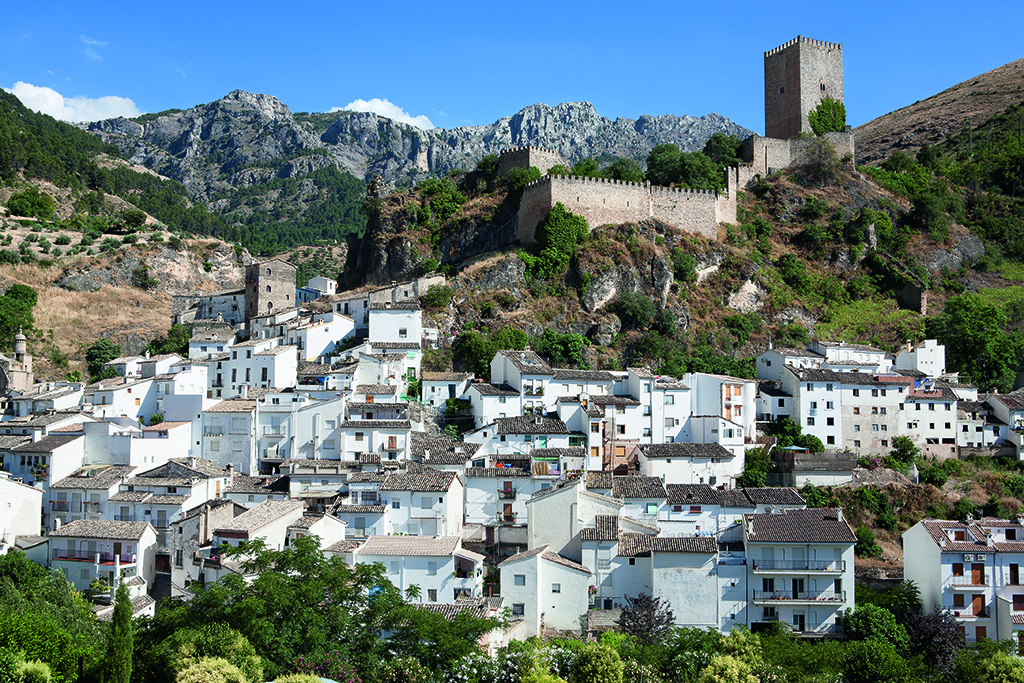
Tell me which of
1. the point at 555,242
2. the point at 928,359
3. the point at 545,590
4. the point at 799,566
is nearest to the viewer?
the point at 545,590

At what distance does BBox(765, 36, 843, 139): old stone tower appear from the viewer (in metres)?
78.0

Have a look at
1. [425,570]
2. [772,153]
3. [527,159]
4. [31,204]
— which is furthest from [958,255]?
[31,204]

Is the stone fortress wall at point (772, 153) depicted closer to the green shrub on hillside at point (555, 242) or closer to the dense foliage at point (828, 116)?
the dense foliage at point (828, 116)

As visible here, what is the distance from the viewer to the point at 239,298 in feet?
214

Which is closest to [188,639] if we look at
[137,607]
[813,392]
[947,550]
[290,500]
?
[137,607]

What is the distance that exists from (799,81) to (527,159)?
2840 cm

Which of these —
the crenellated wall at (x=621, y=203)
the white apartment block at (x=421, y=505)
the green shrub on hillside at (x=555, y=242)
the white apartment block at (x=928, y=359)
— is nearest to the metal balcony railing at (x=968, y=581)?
the white apartment block at (x=421, y=505)

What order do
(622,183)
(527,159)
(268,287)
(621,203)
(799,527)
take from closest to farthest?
(799,527)
(268,287)
(621,203)
(622,183)
(527,159)

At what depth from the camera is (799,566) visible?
34531 mm

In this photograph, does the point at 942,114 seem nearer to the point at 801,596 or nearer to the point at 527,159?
the point at 527,159

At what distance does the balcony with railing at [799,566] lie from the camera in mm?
34406

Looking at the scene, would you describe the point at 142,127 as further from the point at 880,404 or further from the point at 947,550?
the point at 947,550

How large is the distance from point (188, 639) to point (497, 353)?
1126 inches

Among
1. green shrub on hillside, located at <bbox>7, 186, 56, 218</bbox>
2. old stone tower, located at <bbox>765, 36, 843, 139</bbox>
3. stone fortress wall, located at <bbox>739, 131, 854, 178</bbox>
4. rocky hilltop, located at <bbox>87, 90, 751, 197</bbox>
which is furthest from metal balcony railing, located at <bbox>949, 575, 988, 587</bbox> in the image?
rocky hilltop, located at <bbox>87, 90, 751, 197</bbox>
